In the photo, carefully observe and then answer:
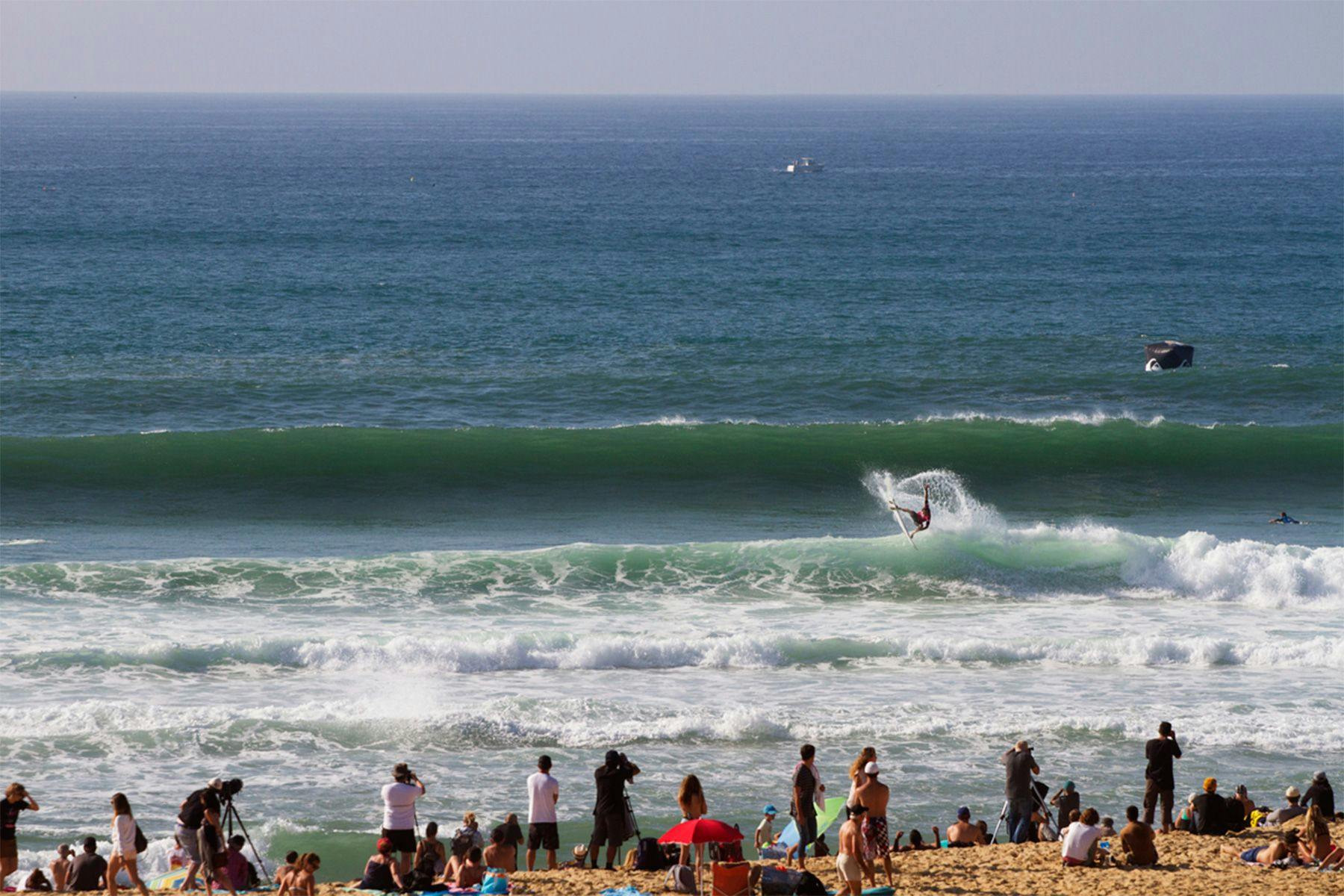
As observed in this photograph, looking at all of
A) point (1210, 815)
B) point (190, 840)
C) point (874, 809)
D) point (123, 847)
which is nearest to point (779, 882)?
point (874, 809)

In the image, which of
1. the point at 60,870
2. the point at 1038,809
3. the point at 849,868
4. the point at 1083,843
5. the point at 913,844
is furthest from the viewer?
the point at 1038,809

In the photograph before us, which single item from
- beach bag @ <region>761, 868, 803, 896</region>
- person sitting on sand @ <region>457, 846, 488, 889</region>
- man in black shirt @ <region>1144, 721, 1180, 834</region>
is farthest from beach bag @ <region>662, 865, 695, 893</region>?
man in black shirt @ <region>1144, 721, 1180, 834</region>

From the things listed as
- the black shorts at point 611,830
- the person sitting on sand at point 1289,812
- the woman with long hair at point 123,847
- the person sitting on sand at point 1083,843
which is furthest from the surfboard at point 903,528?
the woman with long hair at point 123,847

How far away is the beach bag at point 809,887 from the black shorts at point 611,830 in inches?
87.7

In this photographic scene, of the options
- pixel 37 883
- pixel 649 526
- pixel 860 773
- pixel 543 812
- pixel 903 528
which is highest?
pixel 649 526

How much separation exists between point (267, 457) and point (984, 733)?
1988cm

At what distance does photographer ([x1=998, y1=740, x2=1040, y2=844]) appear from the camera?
50.3 ft

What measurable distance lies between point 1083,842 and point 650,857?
13.5 ft

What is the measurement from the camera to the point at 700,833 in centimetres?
1272

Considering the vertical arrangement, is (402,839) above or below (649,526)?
below

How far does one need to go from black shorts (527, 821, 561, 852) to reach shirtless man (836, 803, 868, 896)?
3.03m

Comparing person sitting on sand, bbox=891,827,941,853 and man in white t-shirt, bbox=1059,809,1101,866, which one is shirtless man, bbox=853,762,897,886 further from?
man in white t-shirt, bbox=1059,809,1101,866

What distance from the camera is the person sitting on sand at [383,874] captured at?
1330 cm

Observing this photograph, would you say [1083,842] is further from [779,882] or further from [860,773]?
[779,882]
